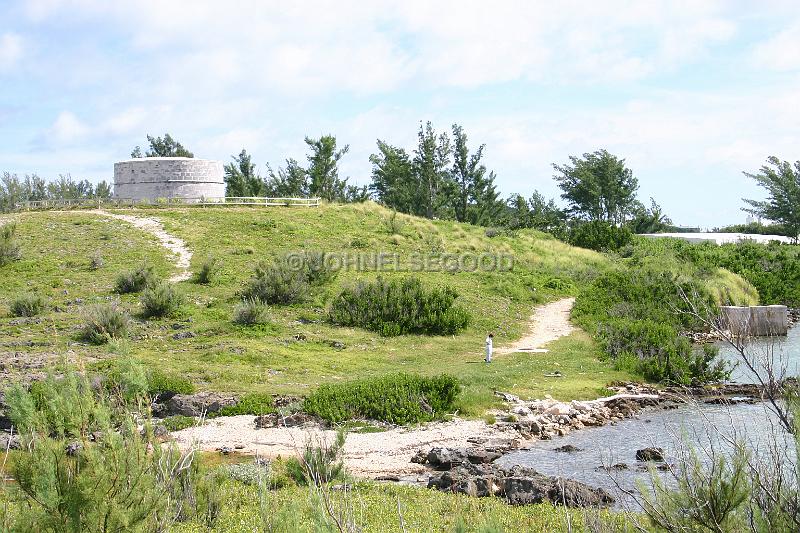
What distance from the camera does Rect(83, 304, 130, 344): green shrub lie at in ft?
71.4

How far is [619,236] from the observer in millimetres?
52875

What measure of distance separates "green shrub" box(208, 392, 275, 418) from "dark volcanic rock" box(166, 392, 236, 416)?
15 cm

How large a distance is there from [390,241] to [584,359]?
19.3m

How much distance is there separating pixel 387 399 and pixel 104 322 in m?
9.67

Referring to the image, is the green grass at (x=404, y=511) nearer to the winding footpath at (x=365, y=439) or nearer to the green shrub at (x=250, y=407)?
the winding footpath at (x=365, y=439)

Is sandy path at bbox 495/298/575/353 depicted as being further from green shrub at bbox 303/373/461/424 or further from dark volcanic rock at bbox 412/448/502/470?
dark volcanic rock at bbox 412/448/502/470

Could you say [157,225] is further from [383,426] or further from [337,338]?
[383,426]

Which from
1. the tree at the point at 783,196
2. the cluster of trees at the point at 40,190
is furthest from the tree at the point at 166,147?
the tree at the point at 783,196

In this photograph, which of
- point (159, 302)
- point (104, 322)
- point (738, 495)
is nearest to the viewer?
point (738, 495)

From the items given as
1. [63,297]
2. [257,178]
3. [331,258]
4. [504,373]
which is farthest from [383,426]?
[257,178]

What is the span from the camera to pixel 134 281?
2830cm

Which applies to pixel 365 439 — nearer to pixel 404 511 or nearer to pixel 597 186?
pixel 404 511

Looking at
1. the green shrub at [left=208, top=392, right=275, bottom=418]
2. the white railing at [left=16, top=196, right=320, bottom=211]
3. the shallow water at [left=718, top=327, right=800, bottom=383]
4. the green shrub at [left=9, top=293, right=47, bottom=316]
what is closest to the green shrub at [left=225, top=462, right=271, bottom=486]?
the green shrub at [left=208, top=392, right=275, bottom=418]

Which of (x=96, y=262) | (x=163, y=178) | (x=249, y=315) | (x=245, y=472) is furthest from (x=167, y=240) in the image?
(x=245, y=472)
